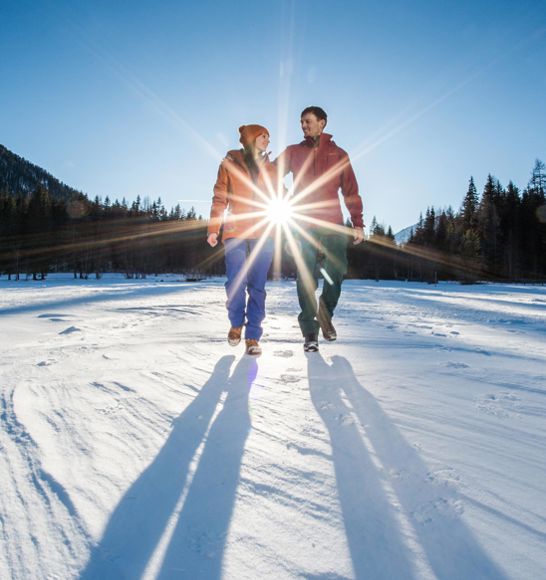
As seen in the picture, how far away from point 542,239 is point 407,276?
1690cm

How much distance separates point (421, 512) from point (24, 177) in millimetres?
163893

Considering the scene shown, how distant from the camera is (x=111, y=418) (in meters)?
1.16

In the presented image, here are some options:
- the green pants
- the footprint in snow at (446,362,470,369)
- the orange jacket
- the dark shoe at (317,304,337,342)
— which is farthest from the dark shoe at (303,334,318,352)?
the orange jacket

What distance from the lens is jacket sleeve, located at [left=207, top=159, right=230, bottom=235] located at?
9.21 ft

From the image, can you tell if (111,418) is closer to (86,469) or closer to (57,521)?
(86,469)

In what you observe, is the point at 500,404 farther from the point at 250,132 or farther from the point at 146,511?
the point at 250,132

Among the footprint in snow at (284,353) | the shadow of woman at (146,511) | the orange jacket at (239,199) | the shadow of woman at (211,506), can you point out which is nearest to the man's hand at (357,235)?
the orange jacket at (239,199)

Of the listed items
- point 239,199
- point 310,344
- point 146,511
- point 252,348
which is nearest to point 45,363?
point 252,348

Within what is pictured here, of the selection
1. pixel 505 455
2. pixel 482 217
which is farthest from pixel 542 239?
pixel 505 455

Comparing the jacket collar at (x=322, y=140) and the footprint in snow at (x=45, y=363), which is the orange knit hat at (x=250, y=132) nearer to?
the jacket collar at (x=322, y=140)

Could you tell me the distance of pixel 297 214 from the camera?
305 cm

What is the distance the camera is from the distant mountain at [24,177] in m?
121

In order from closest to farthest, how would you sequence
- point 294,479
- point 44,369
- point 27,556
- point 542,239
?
1. point 27,556
2. point 294,479
3. point 44,369
4. point 542,239

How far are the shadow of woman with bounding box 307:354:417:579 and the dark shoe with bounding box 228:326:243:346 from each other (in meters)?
1.41
